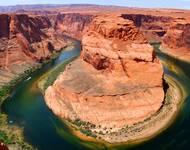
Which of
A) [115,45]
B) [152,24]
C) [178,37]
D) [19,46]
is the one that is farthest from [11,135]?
[152,24]

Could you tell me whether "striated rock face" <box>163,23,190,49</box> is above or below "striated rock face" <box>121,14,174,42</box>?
above

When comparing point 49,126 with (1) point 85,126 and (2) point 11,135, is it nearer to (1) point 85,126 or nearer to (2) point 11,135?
(1) point 85,126

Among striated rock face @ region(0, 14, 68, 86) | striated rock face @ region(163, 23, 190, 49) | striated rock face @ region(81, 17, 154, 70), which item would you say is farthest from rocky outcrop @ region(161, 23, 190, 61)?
striated rock face @ region(0, 14, 68, 86)

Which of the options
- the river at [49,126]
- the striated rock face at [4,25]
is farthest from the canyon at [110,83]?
the striated rock face at [4,25]

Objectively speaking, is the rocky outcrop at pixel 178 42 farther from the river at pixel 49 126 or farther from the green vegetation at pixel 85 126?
the green vegetation at pixel 85 126

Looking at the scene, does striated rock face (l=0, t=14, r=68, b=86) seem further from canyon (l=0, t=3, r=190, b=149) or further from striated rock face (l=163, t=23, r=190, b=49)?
striated rock face (l=163, t=23, r=190, b=49)

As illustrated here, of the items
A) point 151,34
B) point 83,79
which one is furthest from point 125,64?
point 151,34
